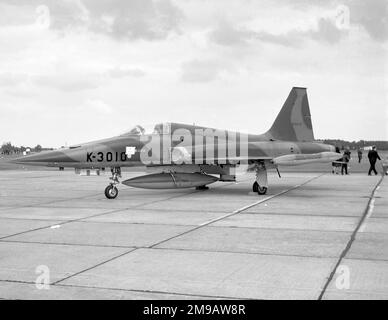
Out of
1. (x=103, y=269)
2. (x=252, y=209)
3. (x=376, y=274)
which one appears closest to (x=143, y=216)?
(x=252, y=209)

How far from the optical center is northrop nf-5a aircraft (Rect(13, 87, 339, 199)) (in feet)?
46.7

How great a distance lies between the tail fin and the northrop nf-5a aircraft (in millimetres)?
37

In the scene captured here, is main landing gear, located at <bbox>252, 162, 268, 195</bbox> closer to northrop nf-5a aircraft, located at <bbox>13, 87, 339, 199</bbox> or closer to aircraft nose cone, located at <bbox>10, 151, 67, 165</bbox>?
northrop nf-5a aircraft, located at <bbox>13, 87, 339, 199</bbox>

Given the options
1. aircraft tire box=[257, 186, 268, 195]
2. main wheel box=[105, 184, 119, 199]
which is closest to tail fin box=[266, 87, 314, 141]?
aircraft tire box=[257, 186, 268, 195]

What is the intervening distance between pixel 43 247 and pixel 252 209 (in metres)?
5.92

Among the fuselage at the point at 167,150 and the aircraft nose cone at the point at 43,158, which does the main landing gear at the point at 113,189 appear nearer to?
the fuselage at the point at 167,150

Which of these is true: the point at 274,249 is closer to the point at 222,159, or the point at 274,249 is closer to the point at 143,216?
the point at 143,216

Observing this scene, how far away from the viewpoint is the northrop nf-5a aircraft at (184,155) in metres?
14.2

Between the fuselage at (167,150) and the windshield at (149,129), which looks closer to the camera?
the fuselage at (167,150)

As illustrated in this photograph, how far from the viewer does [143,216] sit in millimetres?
10602

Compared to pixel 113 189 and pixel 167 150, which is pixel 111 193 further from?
pixel 167 150

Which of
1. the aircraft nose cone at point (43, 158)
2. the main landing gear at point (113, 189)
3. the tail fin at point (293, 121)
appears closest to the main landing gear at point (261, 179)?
the tail fin at point (293, 121)

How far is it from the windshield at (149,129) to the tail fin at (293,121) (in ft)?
14.0

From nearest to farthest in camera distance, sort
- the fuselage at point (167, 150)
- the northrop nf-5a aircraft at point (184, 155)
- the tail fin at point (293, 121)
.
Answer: the fuselage at point (167, 150) < the northrop nf-5a aircraft at point (184, 155) < the tail fin at point (293, 121)
